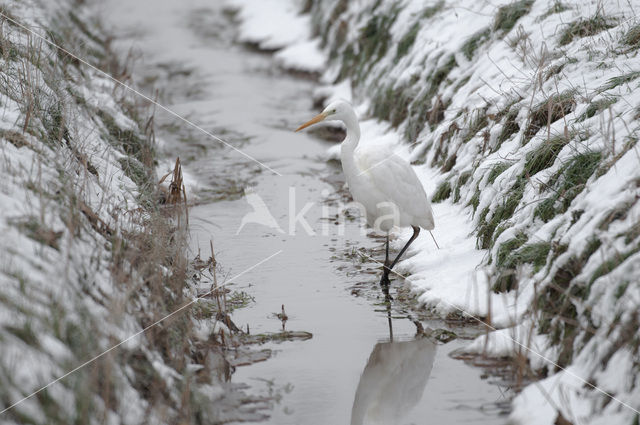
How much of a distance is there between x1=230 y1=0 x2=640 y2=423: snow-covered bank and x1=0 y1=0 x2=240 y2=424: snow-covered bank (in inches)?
68.0

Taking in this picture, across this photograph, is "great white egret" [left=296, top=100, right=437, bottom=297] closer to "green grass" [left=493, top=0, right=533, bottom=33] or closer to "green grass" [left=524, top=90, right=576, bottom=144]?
"green grass" [left=524, top=90, right=576, bottom=144]

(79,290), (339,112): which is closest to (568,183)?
(339,112)

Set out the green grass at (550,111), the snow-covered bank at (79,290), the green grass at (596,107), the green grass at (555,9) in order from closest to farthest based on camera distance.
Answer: the snow-covered bank at (79,290), the green grass at (596,107), the green grass at (550,111), the green grass at (555,9)

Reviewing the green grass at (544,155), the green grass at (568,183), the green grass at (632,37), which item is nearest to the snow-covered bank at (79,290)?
the green grass at (568,183)

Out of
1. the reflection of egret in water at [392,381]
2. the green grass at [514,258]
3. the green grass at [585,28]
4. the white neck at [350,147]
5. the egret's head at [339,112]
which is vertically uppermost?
the green grass at [585,28]

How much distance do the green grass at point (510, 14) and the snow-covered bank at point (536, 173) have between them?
1cm

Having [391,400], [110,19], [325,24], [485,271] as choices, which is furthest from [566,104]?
[110,19]

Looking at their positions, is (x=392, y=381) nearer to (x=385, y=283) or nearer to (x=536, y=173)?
(x=385, y=283)

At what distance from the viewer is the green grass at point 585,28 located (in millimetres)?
6039

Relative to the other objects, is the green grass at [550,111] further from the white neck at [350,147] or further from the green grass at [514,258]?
the white neck at [350,147]

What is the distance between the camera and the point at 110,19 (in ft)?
58.7

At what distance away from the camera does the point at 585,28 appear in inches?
237

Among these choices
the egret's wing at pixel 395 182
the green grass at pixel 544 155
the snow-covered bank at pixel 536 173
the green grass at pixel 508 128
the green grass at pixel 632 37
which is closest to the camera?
the snow-covered bank at pixel 536 173

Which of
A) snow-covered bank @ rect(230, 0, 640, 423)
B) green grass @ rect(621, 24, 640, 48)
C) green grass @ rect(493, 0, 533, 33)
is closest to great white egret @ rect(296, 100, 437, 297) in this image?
snow-covered bank @ rect(230, 0, 640, 423)
